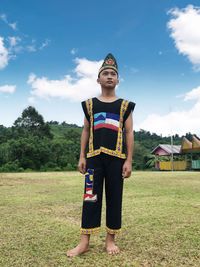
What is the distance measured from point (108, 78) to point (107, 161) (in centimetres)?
77

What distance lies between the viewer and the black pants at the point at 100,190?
9.36ft

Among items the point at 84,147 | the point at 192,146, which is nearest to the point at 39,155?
the point at 192,146

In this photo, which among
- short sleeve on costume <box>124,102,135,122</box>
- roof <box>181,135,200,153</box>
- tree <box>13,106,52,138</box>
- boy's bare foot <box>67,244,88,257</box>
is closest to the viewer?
boy's bare foot <box>67,244,88,257</box>

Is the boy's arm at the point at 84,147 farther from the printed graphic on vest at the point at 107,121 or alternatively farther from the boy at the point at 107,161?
the printed graphic on vest at the point at 107,121

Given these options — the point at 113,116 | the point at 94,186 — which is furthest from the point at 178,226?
the point at 113,116

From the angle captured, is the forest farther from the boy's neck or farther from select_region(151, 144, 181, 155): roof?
the boy's neck

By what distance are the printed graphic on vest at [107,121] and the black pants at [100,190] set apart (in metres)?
0.26

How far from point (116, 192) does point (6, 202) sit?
3210mm

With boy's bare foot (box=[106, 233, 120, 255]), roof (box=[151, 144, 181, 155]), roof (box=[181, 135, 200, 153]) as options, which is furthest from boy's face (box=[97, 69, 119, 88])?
roof (box=[151, 144, 181, 155])

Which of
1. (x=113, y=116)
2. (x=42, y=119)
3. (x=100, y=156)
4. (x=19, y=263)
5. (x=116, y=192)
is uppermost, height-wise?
(x=42, y=119)

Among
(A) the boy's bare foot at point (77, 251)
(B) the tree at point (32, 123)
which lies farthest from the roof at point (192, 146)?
(A) the boy's bare foot at point (77, 251)

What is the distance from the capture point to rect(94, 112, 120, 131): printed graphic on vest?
2.91 m

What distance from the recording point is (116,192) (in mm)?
2883

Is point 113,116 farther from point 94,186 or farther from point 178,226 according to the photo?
point 178,226
